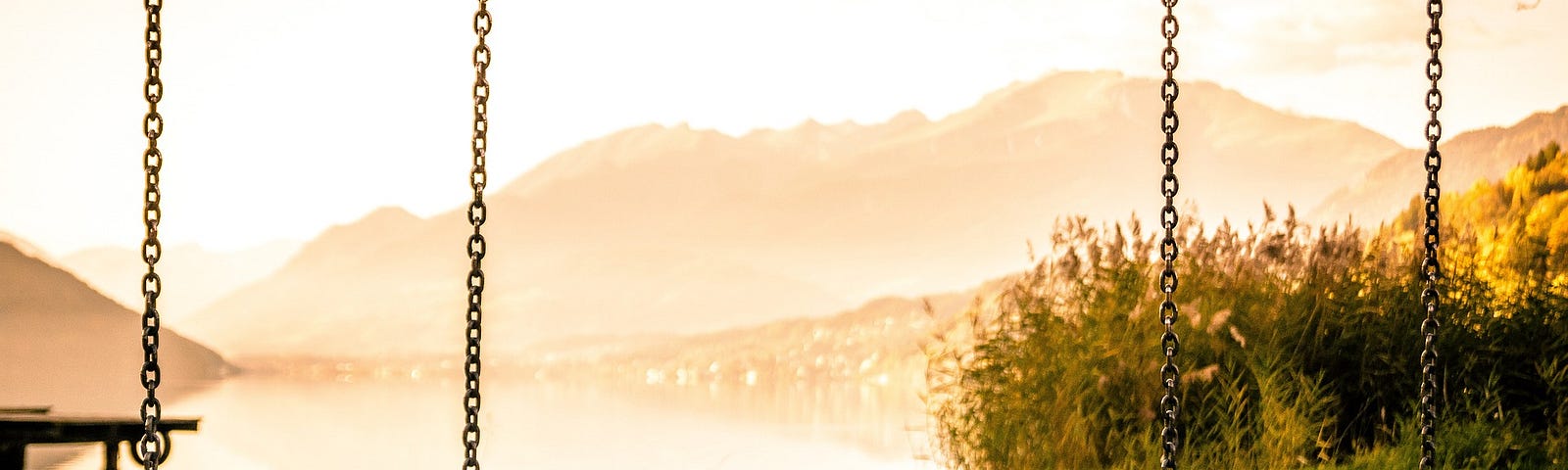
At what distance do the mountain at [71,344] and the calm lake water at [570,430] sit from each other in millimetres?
1401

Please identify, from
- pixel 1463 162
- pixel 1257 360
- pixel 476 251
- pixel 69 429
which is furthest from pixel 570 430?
pixel 476 251

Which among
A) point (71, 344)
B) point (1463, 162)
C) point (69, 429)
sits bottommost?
point (69, 429)

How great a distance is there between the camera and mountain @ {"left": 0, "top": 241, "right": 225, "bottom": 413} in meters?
14.8

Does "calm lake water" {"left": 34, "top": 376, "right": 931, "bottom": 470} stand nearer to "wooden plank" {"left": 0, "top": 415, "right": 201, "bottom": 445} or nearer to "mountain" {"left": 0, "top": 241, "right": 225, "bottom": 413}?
"wooden plank" {"left": 0, "top": 415, "right": 201, "bottom": 445}

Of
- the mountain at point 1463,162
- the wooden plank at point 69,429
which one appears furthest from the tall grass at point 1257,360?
the mountain at point 1463,162

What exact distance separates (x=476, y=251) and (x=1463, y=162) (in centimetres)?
1046

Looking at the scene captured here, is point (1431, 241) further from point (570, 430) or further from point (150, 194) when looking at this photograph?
point (570, 430)

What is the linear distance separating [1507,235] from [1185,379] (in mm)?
2471

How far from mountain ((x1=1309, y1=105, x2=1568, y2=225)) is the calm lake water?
13.7 feet

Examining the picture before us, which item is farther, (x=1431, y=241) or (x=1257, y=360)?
(x=1257, y=360)

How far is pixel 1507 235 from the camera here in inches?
237

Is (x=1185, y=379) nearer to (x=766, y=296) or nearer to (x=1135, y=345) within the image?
(x=1135, y=345)

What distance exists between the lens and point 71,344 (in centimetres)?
1510

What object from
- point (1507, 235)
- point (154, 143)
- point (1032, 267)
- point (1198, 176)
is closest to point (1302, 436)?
point (1032, 267)
